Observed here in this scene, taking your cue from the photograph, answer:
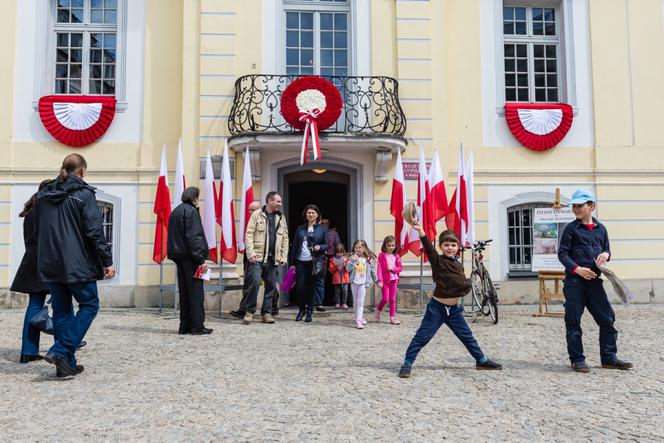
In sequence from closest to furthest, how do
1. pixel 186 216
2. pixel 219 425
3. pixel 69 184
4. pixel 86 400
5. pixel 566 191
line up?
pixel 219 425, pixel 86 400, pixel 69 184, pixel 186 216, pixel 566 191

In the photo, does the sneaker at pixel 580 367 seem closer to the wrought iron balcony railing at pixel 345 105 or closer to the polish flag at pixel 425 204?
the polish flag at pixel 425 204

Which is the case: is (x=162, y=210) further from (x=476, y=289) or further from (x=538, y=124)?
(x=538, y=124)

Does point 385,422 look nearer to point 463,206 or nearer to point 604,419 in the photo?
point 604,419

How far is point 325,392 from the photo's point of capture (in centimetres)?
453

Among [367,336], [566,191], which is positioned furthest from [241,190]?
[566,191]

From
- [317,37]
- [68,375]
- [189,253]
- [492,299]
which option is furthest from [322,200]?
[68,375]

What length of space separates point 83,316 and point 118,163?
6.51 meters

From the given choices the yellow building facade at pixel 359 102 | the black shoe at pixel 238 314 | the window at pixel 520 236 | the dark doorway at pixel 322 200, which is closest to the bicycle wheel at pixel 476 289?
the yellow building facade at pixel 359 102

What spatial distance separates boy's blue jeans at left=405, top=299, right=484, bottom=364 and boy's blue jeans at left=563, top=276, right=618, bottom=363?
0.91 metres

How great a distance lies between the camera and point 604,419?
12.7ft

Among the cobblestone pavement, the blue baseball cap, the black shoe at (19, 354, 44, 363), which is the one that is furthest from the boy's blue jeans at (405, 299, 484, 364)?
the black shoe at (19, 354, 44, 363)

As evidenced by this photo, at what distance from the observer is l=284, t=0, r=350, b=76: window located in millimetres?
11234

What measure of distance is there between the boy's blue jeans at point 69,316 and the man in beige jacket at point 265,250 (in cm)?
307

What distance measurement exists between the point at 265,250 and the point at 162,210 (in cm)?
253
